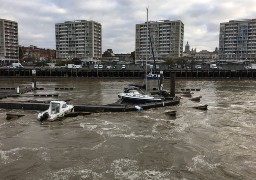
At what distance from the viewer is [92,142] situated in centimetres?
1952

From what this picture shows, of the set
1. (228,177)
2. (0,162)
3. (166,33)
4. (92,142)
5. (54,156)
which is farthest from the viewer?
(166,33)

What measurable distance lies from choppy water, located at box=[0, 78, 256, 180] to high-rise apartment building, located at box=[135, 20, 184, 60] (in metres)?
162

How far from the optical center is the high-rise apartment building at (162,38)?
18825 cm

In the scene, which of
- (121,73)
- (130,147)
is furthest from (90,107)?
(121,73)

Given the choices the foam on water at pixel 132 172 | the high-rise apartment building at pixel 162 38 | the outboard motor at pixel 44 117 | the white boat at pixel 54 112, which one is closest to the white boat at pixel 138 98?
the white boat at pixel 54 112

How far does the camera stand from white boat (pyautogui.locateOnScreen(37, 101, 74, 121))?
25.3 m

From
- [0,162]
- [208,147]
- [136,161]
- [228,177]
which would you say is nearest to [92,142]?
[136,161]

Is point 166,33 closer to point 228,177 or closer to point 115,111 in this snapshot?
point 115,111

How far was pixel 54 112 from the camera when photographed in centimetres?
2555

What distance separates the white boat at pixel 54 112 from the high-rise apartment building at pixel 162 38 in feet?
530

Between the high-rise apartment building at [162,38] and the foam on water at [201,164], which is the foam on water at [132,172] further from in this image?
the high-rise apartment building at [162,38]

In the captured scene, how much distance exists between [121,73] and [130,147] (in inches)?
2982

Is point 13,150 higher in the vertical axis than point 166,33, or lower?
lower

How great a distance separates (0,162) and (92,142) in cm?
601
